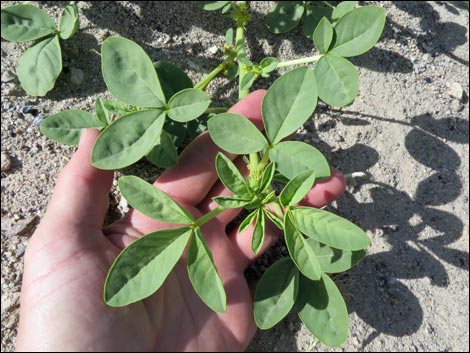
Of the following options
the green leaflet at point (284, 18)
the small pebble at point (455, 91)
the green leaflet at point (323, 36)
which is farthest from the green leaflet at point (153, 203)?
the small pebble at point (455, 91)

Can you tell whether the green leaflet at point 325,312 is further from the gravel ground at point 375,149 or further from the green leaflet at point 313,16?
the green leaflet at point 313,16

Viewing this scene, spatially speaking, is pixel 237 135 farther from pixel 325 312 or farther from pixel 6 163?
pixel 6 163

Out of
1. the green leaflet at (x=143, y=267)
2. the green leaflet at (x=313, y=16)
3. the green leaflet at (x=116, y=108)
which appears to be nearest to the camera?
the green leaflet at (x=143, y=267)

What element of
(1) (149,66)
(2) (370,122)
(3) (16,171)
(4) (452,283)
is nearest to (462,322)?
(4) (452,283)

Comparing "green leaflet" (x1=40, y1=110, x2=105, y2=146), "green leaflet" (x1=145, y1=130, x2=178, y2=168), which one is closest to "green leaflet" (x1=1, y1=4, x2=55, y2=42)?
"green leaflet" (x1=40, y1=110, x2=105, y2=146)

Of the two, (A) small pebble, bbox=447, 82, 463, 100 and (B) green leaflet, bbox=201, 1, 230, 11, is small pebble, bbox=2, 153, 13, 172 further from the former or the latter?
(A) small pebble, bbox=447, 82, 463, 100

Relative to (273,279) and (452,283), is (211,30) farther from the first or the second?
(452,283)
